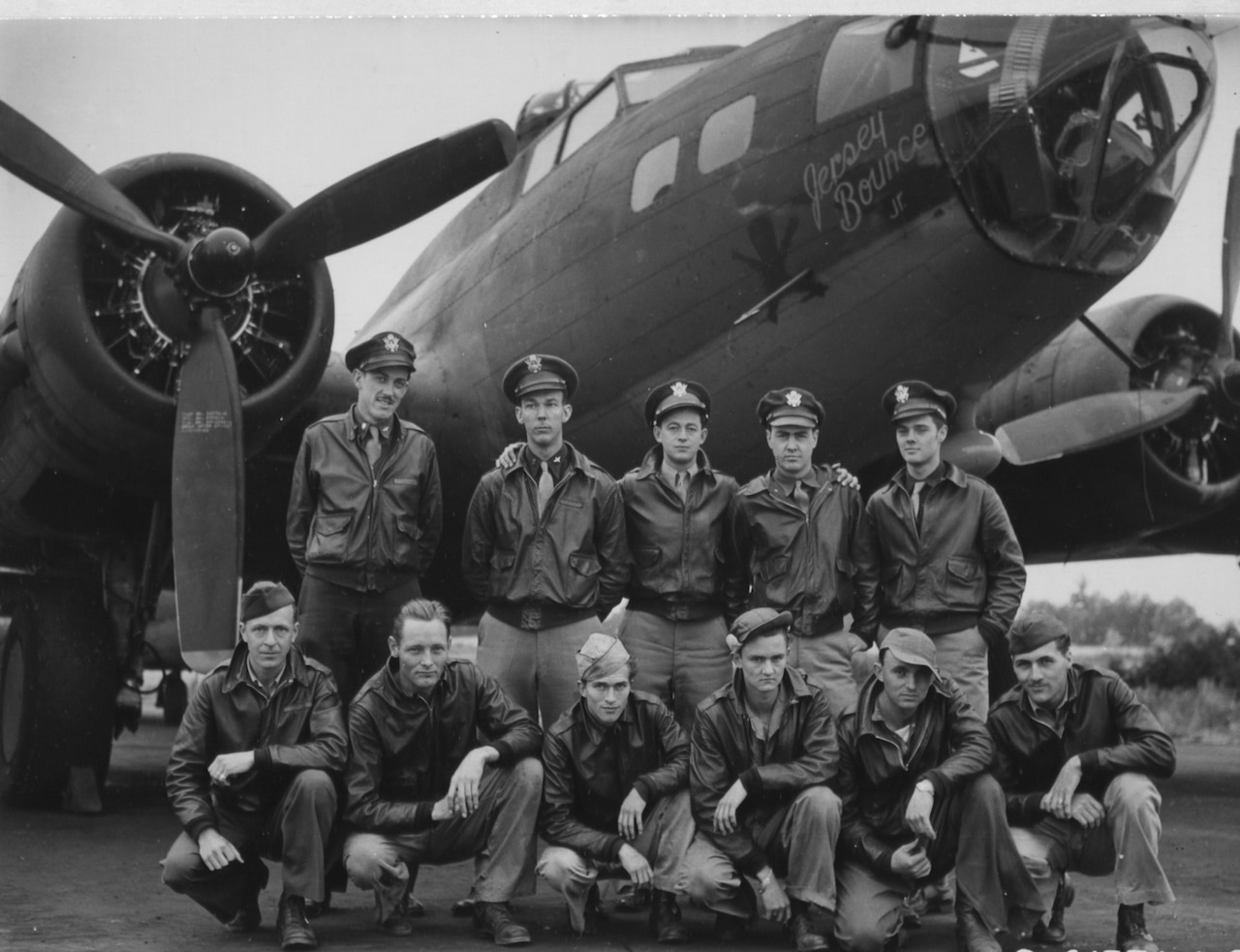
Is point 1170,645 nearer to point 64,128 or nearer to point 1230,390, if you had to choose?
point 1230,390

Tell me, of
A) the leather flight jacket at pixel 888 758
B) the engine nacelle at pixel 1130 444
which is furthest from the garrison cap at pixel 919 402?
the engine nacelle at pixel 1130 444

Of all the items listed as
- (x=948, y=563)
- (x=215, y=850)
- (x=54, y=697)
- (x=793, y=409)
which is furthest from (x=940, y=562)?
(x=54, y=697)

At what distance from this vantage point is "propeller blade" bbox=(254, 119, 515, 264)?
24.6ft

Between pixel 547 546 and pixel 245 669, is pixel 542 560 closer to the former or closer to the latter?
pixel 547 546

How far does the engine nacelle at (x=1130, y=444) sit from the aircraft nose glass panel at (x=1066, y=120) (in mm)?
3595

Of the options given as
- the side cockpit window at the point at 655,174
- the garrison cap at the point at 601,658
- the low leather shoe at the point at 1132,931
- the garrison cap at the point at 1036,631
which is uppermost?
the side cockpit window at the point at 655,174

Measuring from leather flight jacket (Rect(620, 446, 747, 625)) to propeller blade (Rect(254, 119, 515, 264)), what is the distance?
2.31 meters

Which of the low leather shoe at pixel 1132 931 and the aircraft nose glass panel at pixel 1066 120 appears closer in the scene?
the low leather shoe at pixel 1132 931

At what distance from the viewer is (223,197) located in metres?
7.88

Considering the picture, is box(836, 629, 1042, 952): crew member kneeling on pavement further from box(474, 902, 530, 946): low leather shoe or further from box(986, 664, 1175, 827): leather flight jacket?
box(474, 902, 530, 946): low leather shoe

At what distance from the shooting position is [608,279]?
26.1 ft

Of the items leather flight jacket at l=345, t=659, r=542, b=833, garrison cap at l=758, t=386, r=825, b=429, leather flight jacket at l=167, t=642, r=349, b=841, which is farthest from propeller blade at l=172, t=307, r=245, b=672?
garrison cap at l=758, t=386, r=825, b=429

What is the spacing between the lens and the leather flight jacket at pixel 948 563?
5922 mm

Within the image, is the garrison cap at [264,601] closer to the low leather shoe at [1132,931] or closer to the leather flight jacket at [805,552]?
the leather flight jacket at [805,552]
